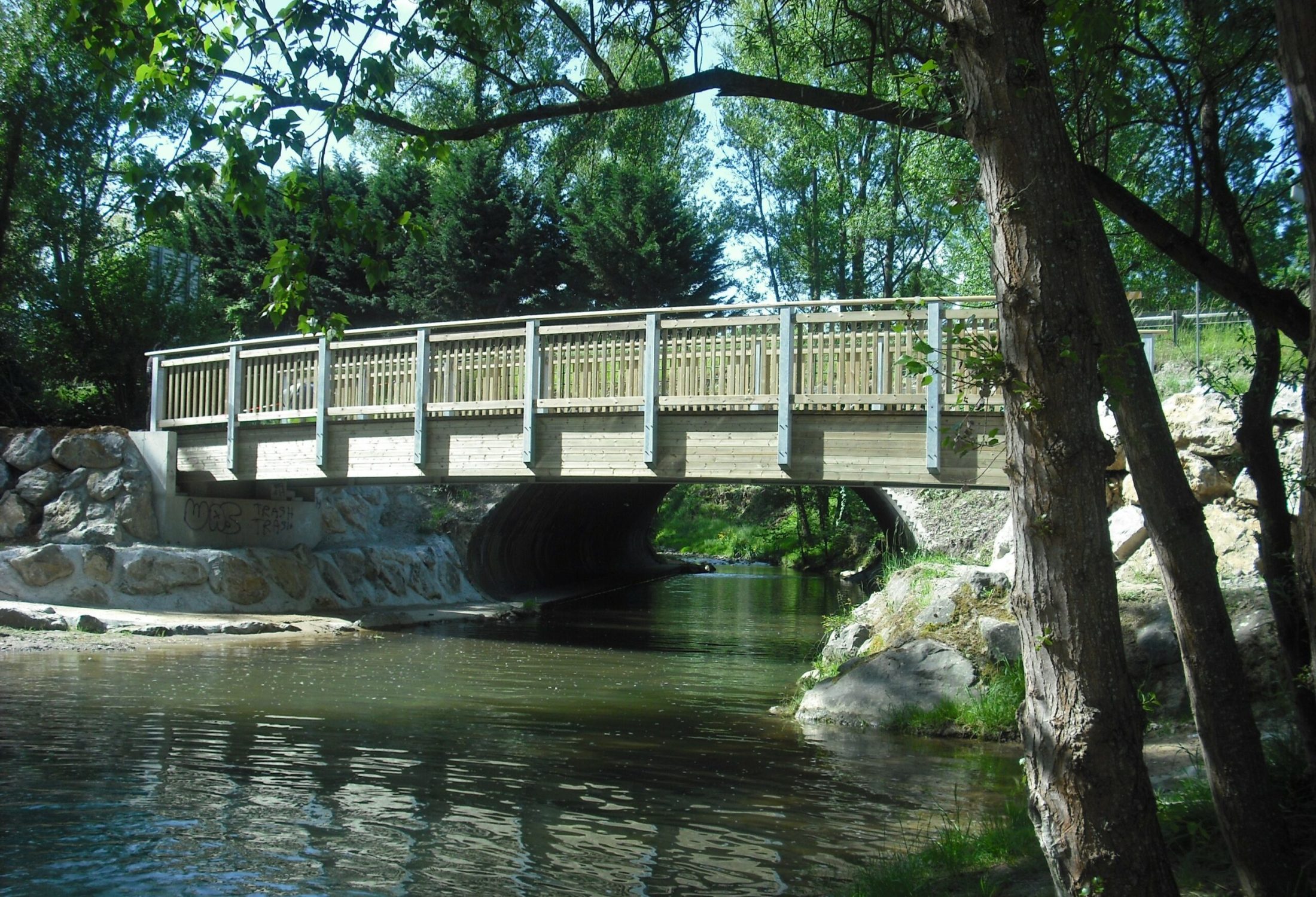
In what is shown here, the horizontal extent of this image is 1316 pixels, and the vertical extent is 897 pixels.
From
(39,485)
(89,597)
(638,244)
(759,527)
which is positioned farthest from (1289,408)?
(759,527)

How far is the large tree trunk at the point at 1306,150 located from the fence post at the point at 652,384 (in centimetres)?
1076

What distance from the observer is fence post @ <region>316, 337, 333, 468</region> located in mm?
18062

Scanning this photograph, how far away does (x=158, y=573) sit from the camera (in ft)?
60.6

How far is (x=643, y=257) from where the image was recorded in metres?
30.7

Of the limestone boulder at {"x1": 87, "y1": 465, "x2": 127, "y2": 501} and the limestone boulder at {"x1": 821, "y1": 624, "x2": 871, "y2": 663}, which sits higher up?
the limestone boulder at {"x1": 87, "y1": 465, "x2": 127, "y2": 501}

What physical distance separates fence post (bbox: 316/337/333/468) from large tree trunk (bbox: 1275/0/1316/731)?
1541 centimetres

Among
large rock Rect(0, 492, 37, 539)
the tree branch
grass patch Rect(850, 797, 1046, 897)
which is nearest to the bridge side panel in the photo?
large rock Rect(0, 492, 37, 539)

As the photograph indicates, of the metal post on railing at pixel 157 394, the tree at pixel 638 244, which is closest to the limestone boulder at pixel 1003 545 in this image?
the metal post on railing at pixel 157 394

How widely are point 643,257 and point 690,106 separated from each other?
61.0ft

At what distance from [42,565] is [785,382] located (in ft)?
38.4

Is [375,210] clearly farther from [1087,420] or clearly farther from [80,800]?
[1087,420]

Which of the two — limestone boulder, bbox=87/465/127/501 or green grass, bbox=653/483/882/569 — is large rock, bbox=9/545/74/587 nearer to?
limestone boulder, bbox=87/465/127/501

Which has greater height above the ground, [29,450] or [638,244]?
[638,244]

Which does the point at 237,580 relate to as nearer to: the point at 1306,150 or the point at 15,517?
the point at 15,517
